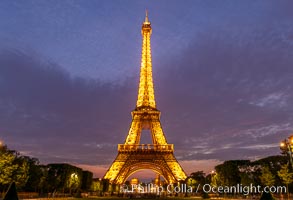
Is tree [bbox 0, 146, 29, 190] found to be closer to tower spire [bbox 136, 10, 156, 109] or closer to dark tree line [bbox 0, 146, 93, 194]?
dark tree line [bbox 0, 146, 93, 194]

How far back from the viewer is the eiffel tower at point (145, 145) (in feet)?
209

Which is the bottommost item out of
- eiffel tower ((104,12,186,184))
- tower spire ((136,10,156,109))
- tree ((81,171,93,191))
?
tree ((81,171,93,191))

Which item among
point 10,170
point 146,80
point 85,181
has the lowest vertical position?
point 85,181

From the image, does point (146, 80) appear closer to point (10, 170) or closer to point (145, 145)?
point (145, 145)

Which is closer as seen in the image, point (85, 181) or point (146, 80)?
point (85, 181)

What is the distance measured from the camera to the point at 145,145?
67.3 m

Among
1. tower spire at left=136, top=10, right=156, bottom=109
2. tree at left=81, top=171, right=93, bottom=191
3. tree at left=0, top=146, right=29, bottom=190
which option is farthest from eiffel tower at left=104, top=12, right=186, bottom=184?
tree at left=0, top=146, right=29, bottom=190

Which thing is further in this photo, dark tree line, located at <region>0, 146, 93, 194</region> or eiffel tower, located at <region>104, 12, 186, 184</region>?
eiffel tower, located at <region>104, 12, 186, 184</region>

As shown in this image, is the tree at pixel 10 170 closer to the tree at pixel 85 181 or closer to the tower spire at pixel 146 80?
the tree at pixel 85 181

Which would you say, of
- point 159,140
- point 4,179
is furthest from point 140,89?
point 4,179

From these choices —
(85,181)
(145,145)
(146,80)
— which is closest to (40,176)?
(85,181)

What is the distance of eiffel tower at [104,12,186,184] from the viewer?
209 ft

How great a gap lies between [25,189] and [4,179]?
14397 millimetres

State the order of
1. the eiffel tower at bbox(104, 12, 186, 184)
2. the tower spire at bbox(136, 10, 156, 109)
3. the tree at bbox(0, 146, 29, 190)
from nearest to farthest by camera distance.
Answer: the tree at bbox(0, 146, 29, 190) → the eiffel tower at bbox(104, 12, 186, 184) → the tower spire at bbox(136, 10, 156, 109)
